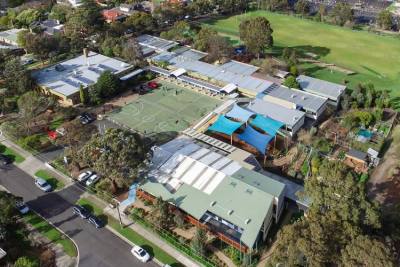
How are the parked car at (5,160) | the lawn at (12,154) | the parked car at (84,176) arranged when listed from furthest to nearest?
1. the lawn at (12,154)
2. the parked car at (5,160)
3. the parked car at (84,176)

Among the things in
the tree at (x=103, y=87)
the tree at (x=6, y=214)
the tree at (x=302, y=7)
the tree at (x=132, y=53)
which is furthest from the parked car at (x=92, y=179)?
the tree at (x=302, y=7)

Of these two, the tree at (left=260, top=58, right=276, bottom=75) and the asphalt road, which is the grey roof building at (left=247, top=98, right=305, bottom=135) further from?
the asphalt road

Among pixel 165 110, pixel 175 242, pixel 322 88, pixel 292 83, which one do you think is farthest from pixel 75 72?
pixel 322 88

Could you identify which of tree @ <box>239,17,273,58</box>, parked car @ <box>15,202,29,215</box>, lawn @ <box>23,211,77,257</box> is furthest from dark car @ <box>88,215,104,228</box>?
tree @ <box>239,17,273,58</box>

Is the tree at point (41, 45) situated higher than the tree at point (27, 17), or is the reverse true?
the tree at point (27, 17)

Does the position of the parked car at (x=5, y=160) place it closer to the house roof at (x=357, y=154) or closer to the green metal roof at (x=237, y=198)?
the green metal roof at (x=237, y=198)

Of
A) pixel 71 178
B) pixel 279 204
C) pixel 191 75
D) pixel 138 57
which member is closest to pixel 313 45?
pixel 191 75

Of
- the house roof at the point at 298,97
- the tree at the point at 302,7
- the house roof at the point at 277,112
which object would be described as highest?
the tree at the point at 302,7
